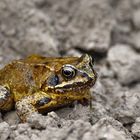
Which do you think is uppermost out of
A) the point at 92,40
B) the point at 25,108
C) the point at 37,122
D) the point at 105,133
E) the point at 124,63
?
the point at 92,40

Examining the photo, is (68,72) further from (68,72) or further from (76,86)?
(76,86)

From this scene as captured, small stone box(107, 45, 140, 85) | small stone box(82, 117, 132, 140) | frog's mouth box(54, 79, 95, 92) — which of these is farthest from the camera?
small stone box(107, 45, 140, 85)

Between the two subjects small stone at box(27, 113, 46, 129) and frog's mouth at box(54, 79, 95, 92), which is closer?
small stone at box(27, 113, 46, 129)

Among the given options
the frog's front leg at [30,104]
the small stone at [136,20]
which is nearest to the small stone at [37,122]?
the frog's front leg at [30,104]

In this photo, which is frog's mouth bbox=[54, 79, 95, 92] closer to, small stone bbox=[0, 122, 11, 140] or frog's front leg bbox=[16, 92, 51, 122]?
frog's front leg bbox=[16, 92, 51, 122]

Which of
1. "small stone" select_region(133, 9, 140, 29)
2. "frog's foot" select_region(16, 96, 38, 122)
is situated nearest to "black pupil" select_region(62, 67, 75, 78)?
"frog's foot" select_region(16, 96, 38, 122)

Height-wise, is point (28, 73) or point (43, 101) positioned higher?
point (28, 73)

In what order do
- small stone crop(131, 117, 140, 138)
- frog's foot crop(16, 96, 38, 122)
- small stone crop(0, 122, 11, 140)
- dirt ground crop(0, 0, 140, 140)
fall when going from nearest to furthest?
small stone crop(0, 122, 11, 140) → small stone crop(131, 117, 140, 138) → frog's foot crop(16, 96, 38, 122) → dirt ground crop(0, 0, 140, 140)

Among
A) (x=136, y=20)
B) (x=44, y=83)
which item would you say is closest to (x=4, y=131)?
(x=44, y=83)
